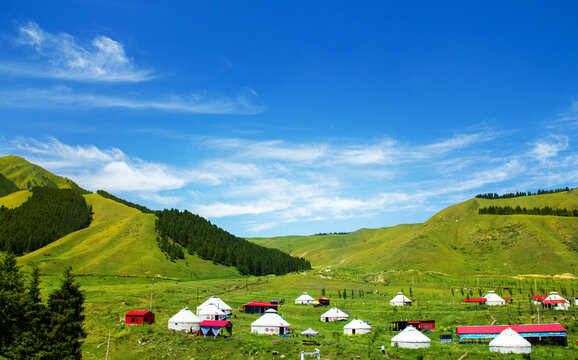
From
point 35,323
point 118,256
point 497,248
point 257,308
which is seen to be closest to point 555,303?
point 257,308

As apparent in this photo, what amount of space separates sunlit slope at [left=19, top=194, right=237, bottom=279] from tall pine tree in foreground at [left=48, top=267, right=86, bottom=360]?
9137 centimetres

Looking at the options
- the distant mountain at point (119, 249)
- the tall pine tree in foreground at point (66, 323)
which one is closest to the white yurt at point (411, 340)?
the tall pine tree in foreground at point (66, 323)

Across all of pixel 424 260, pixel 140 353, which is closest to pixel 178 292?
pixel 140 353

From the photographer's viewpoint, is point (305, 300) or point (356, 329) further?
point (305, 300)

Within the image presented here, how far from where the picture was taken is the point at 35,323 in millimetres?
44938

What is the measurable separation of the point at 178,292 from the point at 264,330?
163ft

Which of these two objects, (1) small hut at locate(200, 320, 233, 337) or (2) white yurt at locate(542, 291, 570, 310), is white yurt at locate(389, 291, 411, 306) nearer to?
(2) white yurt at locate(542, 291, 570, 310)

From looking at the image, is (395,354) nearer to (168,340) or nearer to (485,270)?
(168,340)

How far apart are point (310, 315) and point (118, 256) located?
9028 centimetres

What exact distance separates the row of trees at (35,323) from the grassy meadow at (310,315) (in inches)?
→ 347

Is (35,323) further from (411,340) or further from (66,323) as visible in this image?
(411,340)

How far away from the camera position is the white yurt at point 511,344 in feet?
168

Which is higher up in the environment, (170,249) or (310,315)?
(170,249)

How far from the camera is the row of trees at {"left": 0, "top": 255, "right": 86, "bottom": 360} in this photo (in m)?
43.1
